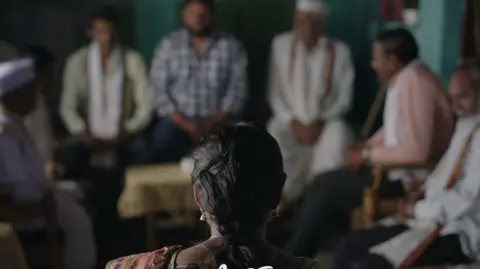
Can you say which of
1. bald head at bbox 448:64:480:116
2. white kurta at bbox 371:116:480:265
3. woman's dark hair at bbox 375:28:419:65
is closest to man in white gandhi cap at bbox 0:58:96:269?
white kurta at bbox 371:116:480:265

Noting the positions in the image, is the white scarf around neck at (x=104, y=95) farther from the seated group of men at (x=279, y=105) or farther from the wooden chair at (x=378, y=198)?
the wooden chair at (x=378, y=198)

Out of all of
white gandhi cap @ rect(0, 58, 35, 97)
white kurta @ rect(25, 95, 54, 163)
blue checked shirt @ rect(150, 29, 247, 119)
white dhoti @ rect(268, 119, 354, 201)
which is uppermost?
white gandhi cap @ rect(0, 58, 35, 97)

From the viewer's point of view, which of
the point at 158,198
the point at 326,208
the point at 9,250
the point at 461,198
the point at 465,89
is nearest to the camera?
the point at 9,250

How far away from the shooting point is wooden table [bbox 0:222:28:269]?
7.87 ft

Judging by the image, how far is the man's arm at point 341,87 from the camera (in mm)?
3773

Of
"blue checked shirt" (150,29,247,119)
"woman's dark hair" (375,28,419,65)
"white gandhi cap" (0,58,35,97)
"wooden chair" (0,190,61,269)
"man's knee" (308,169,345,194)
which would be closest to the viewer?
"wooden chair" (0,190,61,269)

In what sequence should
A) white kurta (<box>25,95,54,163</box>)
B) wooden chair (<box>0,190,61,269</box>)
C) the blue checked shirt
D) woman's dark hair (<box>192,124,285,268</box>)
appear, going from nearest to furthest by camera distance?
woman's dark hair (<box>192,124,285,268</box>) → wooden chair (<box>0,190,61,269</box>) → white kurta (<box>25,95,54,163</box>) → the blue checked shirt

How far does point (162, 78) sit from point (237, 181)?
8.44ft

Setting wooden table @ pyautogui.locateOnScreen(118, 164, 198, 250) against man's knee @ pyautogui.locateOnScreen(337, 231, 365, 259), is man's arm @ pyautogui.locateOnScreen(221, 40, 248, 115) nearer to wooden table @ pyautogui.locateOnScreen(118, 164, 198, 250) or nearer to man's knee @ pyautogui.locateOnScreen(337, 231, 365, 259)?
wooden table @ pyautogui.locateOnScreen(118, 164, 198, 250)

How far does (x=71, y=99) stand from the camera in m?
3.79

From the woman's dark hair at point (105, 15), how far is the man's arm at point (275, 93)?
0.82 m

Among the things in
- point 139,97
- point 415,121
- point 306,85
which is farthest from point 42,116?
point 415,121

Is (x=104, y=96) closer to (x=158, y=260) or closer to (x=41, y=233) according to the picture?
(x=41, y=233)

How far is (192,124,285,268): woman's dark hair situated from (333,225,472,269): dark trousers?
4.80 ft
